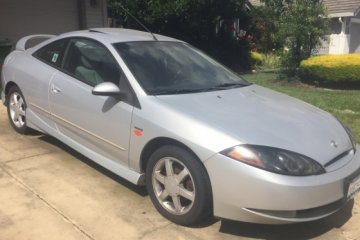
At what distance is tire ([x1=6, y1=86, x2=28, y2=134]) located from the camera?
555 centimetres

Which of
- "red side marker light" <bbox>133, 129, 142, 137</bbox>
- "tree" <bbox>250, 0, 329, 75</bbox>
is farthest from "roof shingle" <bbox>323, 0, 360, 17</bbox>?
"red side marker light" <bbox>133, 129, 142, 137</bbox>

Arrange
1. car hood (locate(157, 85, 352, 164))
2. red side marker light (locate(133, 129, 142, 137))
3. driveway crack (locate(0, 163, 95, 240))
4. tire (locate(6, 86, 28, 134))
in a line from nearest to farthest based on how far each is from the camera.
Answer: car hood (locate(157, 85, 352, 164)), driveway crack (locate(0, 163, 95, 240)), red side marker light (locate(133, 129, 142, 137)), tire (locate(6, 86, 28, 134))

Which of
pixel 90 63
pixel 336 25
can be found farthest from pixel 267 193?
pixel 336 25

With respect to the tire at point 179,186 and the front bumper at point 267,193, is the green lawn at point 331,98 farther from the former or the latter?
the tire at point 179,186

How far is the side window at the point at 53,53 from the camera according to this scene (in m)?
4.98

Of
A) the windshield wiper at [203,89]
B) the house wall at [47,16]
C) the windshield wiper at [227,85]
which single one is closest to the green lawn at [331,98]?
the windshield wiper at [227,85]

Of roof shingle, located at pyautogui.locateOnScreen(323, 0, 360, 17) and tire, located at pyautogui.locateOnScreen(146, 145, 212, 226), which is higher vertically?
roof shingle, located at pyautogui.locateOnScreen(323, 0, 360, 17)

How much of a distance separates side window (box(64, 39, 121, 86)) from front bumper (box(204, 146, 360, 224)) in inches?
59.2

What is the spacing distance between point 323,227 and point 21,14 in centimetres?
1058

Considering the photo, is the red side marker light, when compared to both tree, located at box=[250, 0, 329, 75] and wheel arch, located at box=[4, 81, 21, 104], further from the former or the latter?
tree, located at box=[250, 0, 329, 75]

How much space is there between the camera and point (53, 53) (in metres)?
5.10

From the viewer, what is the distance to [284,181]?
3158mm

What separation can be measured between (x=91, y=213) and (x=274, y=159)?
5.23 ft

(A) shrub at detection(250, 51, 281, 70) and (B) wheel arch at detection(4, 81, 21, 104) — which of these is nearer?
(B) wheel arch at detection(4, 81, 21, 104)
